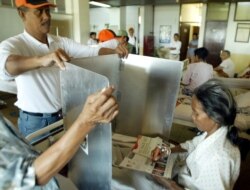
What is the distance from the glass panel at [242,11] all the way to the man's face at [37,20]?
7.25m

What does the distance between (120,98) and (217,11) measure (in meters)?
7.13

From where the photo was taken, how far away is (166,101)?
1.31 m

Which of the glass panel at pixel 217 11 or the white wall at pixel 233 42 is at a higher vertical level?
the glass panel at pixel 217 11

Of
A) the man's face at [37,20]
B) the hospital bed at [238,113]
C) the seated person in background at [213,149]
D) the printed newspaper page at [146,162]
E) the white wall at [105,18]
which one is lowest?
the hospital bed at [238,113]

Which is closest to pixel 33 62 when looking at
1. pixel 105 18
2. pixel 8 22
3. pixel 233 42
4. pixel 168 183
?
pixel 168 183

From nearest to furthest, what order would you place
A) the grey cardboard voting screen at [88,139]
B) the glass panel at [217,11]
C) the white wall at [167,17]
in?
the grey cardboard voting screen at [88,139]
the glass panel at [217,11]
the white wall at [167,17]

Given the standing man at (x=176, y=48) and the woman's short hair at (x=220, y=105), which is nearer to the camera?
the woman's short hair at (x=220, y=105)

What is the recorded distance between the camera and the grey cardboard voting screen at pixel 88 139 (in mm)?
683

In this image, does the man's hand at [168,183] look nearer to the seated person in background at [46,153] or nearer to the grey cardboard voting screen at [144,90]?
the grey cardboard voting screen at [144,90]

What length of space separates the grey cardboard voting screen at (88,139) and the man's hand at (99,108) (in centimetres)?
Result: 7

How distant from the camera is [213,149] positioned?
3.14 ft

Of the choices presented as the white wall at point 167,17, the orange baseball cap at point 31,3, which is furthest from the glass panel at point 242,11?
the orange baseball cap at point 31,3

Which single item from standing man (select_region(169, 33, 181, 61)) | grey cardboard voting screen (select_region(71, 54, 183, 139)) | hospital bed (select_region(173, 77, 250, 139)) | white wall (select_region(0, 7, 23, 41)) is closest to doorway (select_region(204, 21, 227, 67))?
standing man (select_region(169, 33, 181, 61))

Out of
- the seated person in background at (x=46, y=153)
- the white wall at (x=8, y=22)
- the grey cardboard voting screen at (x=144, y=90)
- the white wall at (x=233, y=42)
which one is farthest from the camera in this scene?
the white wall at (x=233, y=42)
